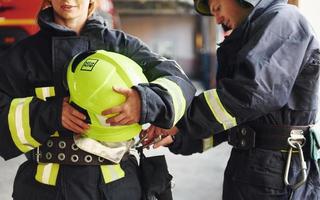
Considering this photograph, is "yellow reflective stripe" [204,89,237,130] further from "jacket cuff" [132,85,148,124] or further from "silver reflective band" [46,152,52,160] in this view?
"silver reflective band" [46,152,52,160]

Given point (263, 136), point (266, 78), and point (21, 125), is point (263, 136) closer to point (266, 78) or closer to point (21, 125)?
point (266, 78)

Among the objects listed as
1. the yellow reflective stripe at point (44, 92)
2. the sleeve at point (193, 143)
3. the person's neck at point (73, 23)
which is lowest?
the sleeve at point (193, 143)

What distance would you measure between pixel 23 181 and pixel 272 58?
3.12 feet

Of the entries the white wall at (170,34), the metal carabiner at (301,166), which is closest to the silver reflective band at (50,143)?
the metal carabiner at (301,166)

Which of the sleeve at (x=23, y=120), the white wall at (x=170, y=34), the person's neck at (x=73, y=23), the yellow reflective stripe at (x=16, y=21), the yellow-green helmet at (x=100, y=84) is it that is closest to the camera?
the yellow-green helmet at (x=100, y=84)

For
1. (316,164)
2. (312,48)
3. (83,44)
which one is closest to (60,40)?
(83,44)

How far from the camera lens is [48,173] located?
4.86 feet

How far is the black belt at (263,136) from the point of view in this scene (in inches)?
61.3

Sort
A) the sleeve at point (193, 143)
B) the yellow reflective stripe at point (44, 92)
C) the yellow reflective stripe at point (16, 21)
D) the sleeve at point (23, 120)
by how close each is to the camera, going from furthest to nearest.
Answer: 1. the yellow reflective stripe at point (16, 21)
2. the sleeve at point (193, 143)
3. the yellow reflective stripe at point (44, 92)
4. the sleeve at point (23, 120)

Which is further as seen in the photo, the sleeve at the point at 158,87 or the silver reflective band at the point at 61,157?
the silver reflective band at the point at 61,157

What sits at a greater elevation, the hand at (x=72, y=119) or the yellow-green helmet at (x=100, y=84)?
the yellow-green helmet at (x=100, y=84)

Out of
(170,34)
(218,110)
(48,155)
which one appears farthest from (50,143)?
(170,34)

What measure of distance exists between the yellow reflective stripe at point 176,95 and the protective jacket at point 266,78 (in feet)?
0.44

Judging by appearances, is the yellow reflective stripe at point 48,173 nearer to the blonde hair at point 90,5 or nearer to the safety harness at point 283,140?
the blonde hair at point 90,5
